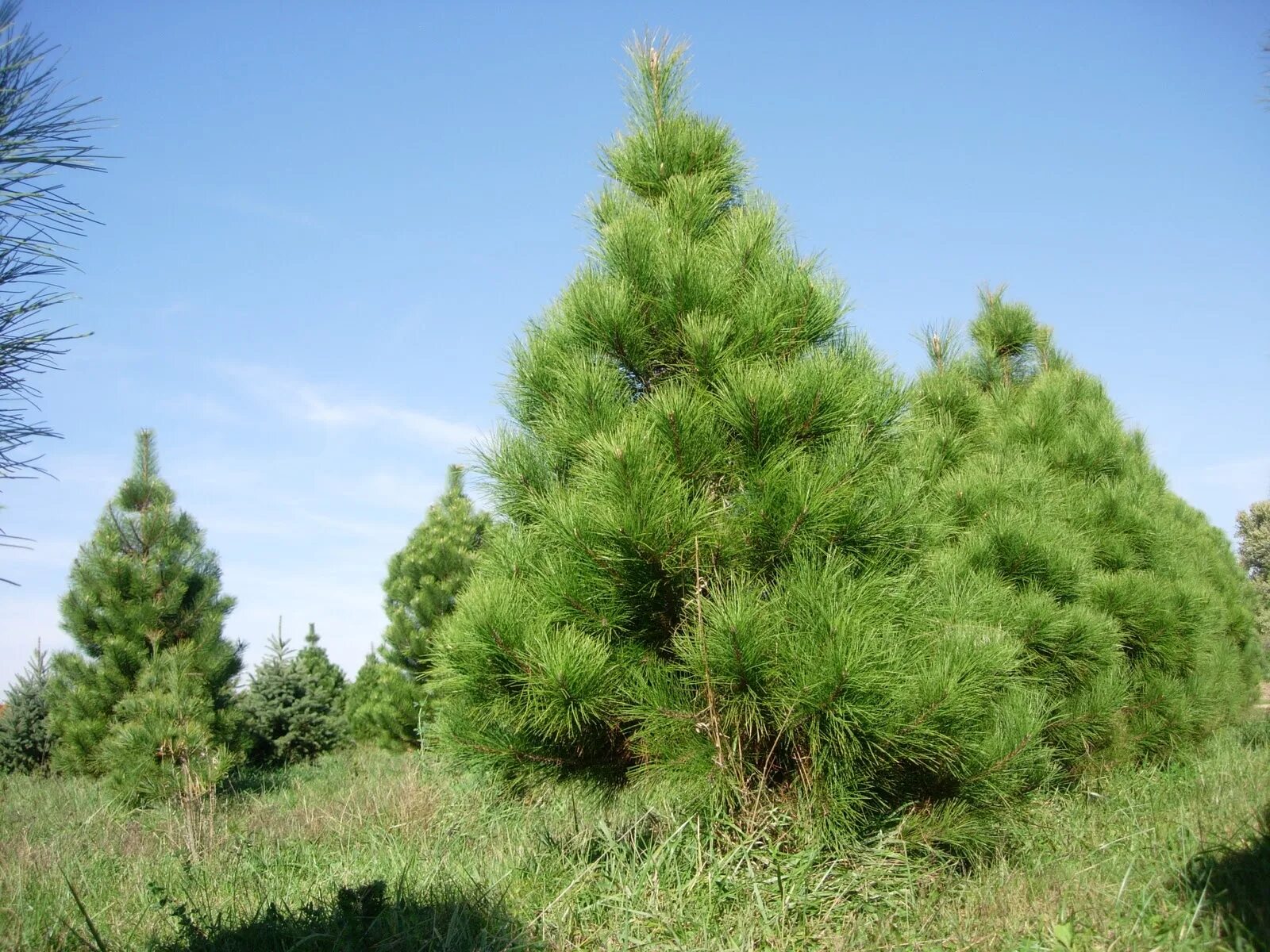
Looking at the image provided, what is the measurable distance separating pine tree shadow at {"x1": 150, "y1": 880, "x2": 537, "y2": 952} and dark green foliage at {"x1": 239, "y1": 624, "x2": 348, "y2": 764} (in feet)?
34.9

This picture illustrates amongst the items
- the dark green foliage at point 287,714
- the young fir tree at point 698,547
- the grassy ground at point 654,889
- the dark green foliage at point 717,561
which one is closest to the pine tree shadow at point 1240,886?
the grassy ground at point 654,889

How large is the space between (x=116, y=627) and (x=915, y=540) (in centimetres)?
923

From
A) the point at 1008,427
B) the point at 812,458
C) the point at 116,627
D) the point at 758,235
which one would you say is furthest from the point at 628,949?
the point at 116,627

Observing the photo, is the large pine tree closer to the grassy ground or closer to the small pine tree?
the grassy ground

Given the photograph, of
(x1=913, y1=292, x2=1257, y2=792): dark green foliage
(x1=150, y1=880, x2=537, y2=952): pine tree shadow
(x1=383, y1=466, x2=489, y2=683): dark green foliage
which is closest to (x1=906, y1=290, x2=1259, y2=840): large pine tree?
(x1=913, y1=292, x2=1257, y2=792): dark green foliage

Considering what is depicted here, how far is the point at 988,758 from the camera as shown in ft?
15.6

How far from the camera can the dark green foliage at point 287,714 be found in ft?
46.8

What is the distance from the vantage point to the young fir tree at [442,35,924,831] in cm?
424

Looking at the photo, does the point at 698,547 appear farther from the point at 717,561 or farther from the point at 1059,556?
the point at 1059,556

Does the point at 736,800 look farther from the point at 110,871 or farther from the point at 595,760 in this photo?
the point at 110,871

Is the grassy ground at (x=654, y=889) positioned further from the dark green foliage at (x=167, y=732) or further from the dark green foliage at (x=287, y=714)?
the dark green foliage at (x=287, y=714)

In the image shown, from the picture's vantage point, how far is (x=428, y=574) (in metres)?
14.0

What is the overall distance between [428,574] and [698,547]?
10.3 metres

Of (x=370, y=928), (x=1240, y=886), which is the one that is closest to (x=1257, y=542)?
(x=1240, y=886)
